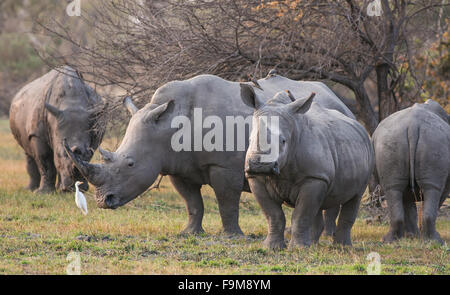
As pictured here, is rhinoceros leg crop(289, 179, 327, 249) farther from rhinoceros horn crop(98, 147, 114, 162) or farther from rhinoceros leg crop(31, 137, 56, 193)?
rhinoceros leg crop(31, 137, 56, 193)

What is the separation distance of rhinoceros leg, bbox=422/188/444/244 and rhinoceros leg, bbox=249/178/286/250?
197 cm

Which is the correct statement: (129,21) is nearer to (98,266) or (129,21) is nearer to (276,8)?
(276,8)

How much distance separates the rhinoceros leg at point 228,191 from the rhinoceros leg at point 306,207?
142 cm

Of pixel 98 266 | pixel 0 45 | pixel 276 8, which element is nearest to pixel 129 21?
pixel 276 8

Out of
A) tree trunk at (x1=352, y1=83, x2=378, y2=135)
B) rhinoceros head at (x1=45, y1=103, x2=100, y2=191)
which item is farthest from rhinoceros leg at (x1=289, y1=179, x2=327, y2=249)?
rhinoceros head at (x1=45, y1=103, x2=100, y2=191)

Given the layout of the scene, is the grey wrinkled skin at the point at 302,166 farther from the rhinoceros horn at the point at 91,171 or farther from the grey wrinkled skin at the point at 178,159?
the rhinoceros horn at the point at 91,171

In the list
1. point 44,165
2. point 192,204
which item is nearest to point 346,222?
point 192,204

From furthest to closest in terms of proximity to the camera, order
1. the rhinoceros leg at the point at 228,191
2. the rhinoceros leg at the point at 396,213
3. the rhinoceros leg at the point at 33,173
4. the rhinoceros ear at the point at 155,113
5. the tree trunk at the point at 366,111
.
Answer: the rhinoceros leg at the point at 33,173 < the tree trunk at the point at 366,111 < the rhinoceros leg at the point at 396,213 < the rhinoceros leg at the point at 228,191 < the rhinoceros ear at the point at 155,113

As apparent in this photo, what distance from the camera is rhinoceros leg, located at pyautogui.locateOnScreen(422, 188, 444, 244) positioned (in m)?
9.38

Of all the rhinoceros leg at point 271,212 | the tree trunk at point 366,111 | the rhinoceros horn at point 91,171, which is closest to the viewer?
the rhinoceros leg at point 271,212

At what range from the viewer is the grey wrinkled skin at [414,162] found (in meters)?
9.44

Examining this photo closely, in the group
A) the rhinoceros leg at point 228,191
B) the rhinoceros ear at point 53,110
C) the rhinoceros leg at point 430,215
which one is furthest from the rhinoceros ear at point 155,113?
the rhinoceros ear at point 53,110

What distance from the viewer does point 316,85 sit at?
10516 millimetres

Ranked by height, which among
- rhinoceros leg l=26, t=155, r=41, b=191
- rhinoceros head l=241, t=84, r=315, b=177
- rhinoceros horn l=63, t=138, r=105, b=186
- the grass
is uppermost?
rhinoceros head l=241, t=84, r=315, b=177
